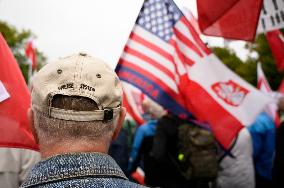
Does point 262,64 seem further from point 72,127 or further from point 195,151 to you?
point 72,127

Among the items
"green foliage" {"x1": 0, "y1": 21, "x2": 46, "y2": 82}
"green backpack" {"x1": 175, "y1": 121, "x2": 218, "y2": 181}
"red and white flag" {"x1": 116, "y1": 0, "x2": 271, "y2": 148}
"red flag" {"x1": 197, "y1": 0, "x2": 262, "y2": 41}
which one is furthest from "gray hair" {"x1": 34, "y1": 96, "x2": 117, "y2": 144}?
"green foliage" {"x1": 0, "y1": 21, "x2": 46, "y2": 82}

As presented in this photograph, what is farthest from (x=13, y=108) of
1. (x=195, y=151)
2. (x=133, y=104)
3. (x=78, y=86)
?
(x=133, y=104)

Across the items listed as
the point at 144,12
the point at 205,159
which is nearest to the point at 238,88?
the point at 205,159

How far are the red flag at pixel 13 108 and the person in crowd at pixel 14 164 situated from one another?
1.03 ft

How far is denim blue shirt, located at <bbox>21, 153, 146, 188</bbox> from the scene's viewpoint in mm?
1317

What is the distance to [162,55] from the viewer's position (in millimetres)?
4965

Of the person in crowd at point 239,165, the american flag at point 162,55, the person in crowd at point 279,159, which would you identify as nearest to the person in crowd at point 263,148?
the person in crowd at point 239,165

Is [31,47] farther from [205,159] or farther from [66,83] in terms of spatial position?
[66,83]

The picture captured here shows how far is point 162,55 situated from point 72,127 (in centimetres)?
360

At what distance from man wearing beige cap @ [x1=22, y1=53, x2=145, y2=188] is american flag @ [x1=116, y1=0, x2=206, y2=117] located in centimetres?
319

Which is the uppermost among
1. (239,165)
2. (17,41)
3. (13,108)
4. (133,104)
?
(13,108)

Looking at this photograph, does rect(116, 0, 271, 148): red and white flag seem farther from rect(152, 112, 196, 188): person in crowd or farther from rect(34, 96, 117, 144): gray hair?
rect(34, 96, 117, 144): gray hair

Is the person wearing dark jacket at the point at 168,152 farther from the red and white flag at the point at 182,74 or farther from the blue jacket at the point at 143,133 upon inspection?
the blue jacket at the point at 143,133

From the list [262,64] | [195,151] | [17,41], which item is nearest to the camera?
[195,151]
